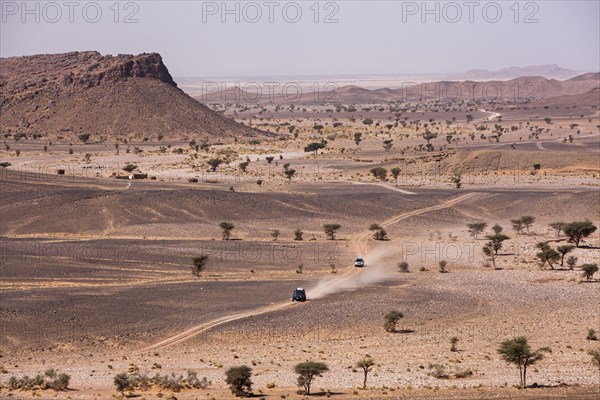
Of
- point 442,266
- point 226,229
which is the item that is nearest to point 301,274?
point 442,266

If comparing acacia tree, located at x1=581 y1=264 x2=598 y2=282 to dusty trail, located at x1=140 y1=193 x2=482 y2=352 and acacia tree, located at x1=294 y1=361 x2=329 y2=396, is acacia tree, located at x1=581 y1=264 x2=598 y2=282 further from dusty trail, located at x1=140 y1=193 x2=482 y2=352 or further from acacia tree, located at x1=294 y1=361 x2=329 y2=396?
acacia tree, located at x1=294 y1=361 x2=329 y2=396

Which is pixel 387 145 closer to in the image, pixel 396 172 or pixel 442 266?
pixel 396 172

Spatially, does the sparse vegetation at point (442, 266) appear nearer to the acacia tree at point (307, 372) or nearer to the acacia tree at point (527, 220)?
the acacia tree at point (527, 220)

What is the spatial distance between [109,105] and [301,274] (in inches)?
4157

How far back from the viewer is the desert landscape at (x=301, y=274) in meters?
37.6

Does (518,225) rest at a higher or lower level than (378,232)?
lower

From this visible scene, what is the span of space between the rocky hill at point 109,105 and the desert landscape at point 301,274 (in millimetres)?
24419

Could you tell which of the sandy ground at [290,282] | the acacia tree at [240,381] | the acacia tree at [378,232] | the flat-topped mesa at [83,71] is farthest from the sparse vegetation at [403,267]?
the flat-topped mesa at [83,71]

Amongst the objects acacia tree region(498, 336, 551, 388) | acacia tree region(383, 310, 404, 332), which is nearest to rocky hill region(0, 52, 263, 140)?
acacia tree region(383, 310, 404, 332)

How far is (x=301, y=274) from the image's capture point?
2320 inches

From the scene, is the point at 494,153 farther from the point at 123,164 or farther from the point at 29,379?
the point at 29,379

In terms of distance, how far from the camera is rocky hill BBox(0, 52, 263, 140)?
15312 centimetres

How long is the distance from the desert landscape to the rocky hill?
24419 millimetres

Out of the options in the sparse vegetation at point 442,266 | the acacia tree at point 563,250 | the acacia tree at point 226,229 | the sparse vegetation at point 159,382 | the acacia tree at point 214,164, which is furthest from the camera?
the acacia tree at point 214,164
